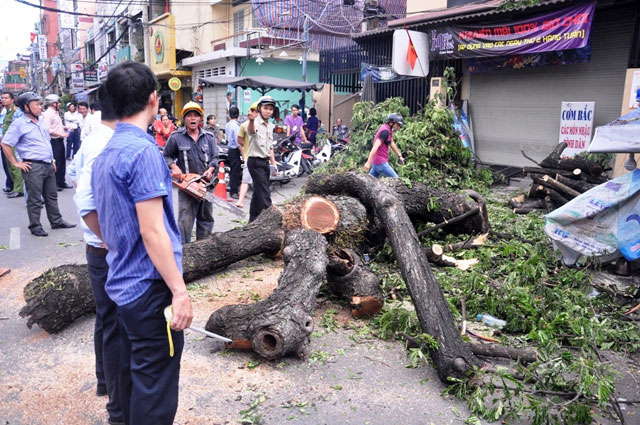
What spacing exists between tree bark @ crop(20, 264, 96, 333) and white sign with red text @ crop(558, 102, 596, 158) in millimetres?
10011

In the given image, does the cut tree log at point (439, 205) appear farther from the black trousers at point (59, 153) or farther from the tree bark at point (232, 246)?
the black trousers at point (59, 153)

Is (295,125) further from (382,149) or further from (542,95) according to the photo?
(382,149)

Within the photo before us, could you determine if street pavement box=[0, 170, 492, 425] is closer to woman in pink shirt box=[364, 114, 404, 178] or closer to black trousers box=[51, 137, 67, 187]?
woman in pink shirt box=[364, 114, 404, 178]

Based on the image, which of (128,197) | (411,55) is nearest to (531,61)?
(411,55)

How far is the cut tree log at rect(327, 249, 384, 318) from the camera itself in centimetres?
473

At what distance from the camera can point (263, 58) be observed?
22.2 meters

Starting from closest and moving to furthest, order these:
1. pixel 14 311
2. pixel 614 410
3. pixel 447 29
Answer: pixel 614 410
pixel 14 311
pixel 447 29

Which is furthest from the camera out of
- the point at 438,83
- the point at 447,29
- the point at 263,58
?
the point at 263,58

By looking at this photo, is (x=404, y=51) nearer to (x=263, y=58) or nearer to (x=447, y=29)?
(x=447, y=29)

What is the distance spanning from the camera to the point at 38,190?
290 inches

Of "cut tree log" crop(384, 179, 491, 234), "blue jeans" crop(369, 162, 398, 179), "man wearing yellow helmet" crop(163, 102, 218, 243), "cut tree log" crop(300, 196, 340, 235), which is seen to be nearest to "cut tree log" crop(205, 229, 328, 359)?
"cut tree log" crop(300, 196, 340, 235)

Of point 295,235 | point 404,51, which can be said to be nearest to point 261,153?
point 295,235

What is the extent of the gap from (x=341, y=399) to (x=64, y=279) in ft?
9.19

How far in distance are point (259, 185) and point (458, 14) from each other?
7935 millimetres
